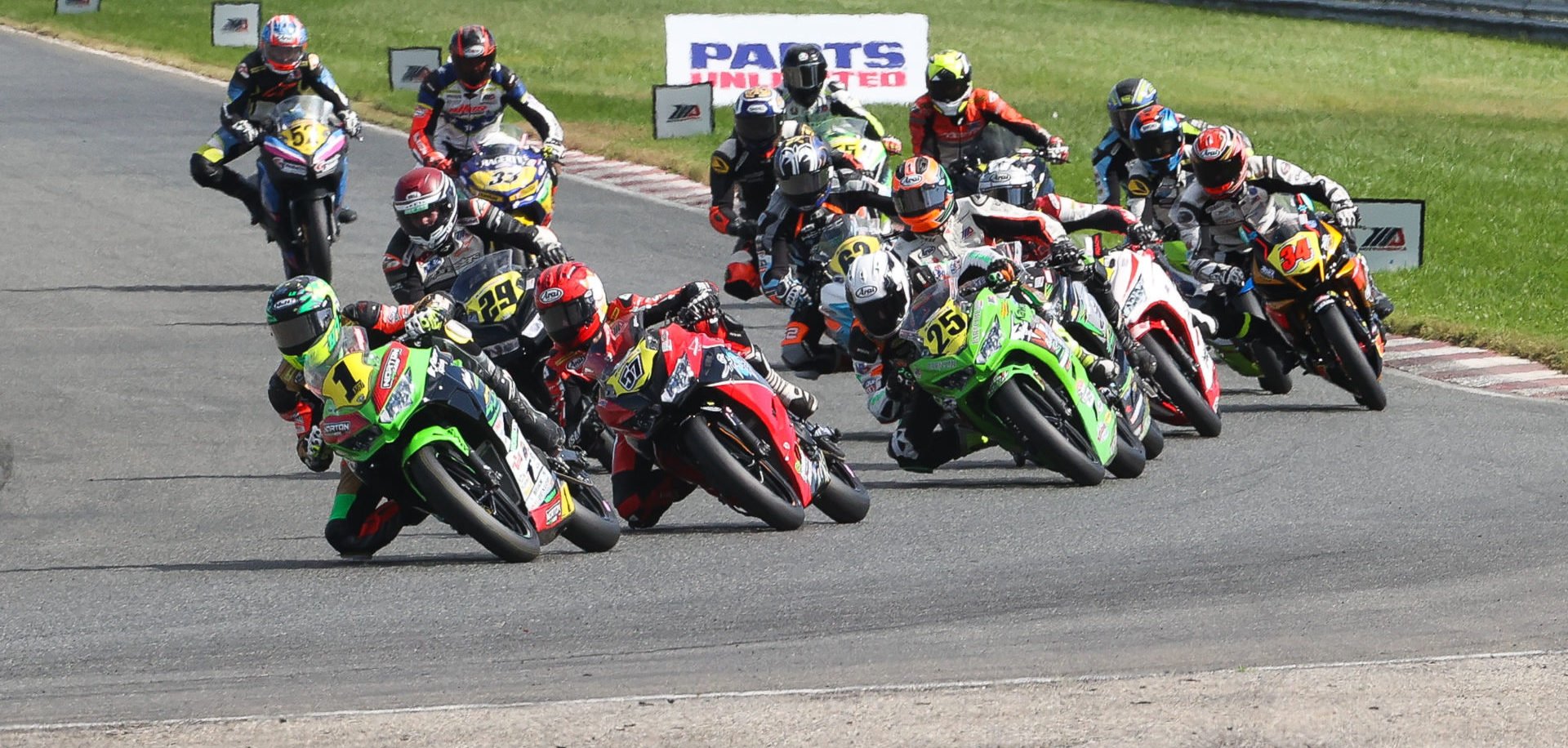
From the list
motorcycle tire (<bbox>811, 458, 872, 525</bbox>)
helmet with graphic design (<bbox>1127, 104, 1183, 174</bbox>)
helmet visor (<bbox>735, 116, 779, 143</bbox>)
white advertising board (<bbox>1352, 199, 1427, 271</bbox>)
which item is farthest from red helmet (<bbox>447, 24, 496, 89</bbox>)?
motorcycle tire (<bbox>811, 458, 872, 525</bbox>)

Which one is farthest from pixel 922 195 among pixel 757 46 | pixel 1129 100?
pixel 757 46

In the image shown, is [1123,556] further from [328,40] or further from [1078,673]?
[328,40]

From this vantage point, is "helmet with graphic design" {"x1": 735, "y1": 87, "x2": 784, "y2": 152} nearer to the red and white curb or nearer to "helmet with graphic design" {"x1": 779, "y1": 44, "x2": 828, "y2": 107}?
"helmet with graphic design" {"x1": 779, "y1": 44, "x2": 828, "y2": 107}

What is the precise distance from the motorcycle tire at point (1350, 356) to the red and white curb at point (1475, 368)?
98 cm

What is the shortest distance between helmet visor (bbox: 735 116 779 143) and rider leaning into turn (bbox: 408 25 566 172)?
169 centimetres

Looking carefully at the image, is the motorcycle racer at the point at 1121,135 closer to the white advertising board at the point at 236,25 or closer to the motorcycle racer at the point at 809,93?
the motorcycle racer at the point at 809,93

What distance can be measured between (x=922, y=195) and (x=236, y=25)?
23.5m

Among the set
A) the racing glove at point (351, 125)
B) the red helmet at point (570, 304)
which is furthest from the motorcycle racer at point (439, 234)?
the racing glove at point (351, 125)

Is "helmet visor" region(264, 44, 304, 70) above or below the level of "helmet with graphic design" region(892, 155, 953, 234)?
above

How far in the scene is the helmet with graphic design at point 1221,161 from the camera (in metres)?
12.8

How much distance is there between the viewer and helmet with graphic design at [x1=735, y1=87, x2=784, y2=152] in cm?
1434

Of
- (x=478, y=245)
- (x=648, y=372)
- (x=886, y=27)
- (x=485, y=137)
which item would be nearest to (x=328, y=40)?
(x=886, y=27)

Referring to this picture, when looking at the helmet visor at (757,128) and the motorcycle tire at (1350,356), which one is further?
the helmet visor at (757,128)

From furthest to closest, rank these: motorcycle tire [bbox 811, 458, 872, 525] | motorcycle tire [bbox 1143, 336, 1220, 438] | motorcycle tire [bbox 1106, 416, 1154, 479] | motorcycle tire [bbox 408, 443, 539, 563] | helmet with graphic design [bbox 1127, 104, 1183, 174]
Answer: helmet with graphic design [bbox 1127, 104, 1183, 174]
motorcycle tire [bbox 1143, 336, 1220, 438]
motorcycle tire [bbox 1106, 416, 1154, 479]
motorcycle tire [bbox 811, 458, 872, 525]
motorcycle tire [bbox 408, 443, 539, 563]
